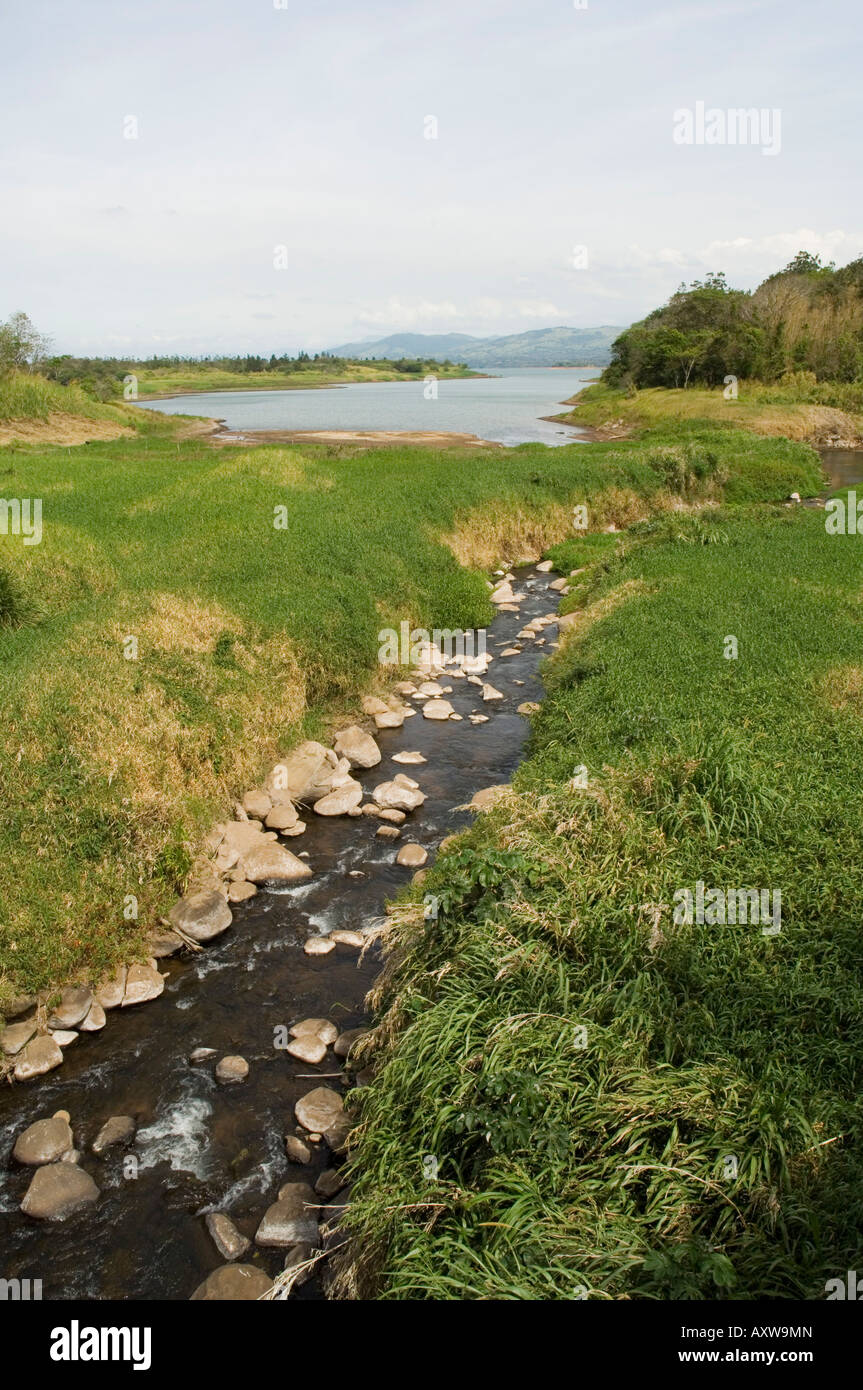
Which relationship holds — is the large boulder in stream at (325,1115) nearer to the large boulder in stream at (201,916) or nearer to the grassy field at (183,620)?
the large boulder in stream at (201,916)

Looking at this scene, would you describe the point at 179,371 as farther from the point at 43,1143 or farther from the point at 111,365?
the point at 43,1143

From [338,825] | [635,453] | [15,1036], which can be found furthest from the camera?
[635,453]

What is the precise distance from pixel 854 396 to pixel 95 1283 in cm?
6800

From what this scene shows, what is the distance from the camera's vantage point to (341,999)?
29.2 ft

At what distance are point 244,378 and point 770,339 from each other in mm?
108625

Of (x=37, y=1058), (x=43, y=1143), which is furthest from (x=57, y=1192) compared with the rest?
(x=37, y=1058)

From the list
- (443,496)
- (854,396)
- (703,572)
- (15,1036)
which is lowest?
(15,1036)

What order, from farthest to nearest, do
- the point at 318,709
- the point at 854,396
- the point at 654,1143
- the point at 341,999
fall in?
the point at 854,396 → the point at 318,709 → the point at 341,999 → the point at 654,1143

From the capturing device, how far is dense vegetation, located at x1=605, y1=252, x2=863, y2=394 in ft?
214

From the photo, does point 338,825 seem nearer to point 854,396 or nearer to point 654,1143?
point 654,1143

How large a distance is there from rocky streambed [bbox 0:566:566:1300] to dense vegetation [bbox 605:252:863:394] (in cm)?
5997

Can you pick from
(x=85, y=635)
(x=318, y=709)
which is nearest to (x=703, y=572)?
(x=318, y=709)

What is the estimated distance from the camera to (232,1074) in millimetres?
7910
